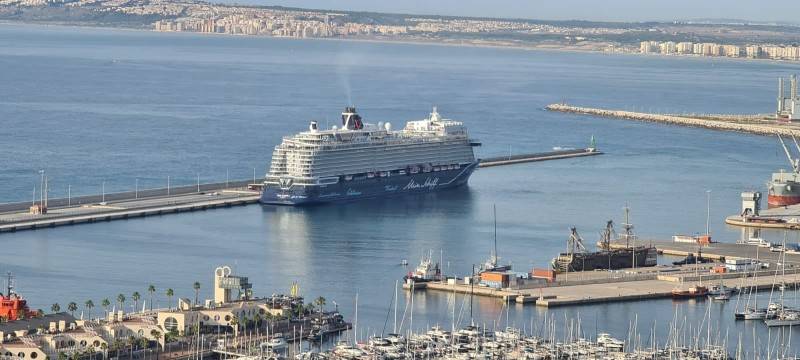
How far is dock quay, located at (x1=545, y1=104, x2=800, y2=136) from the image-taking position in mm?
78312

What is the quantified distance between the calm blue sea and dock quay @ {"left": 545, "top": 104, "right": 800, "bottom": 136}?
150 cm

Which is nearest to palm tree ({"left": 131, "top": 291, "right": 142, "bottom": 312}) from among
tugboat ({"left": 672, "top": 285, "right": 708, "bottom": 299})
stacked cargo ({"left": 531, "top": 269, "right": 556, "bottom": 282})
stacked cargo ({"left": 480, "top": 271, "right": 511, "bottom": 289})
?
stacked cargo ({"left": 480, "top": 271, "right": 511, "bottom": 289})

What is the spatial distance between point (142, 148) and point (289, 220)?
1706 cm

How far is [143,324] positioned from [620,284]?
420 inches

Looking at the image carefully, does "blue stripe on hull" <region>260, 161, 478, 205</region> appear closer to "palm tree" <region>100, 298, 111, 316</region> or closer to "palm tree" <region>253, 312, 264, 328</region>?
"palm tree" <region>100, 298, 111, 316</region>

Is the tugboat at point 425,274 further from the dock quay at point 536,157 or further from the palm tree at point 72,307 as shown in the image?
the dock quay at point 536,157

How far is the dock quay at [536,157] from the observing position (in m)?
61.3

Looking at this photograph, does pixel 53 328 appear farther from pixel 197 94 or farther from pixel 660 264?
pixel 197 94

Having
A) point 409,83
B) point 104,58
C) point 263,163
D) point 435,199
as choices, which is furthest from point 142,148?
point 104,58

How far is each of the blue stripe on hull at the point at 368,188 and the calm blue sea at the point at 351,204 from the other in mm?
536

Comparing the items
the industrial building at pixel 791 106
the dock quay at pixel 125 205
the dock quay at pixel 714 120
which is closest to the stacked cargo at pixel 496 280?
the dock quay at pixel 125 205

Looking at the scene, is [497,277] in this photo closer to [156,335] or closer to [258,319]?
[258,319]

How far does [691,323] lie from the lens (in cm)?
3275

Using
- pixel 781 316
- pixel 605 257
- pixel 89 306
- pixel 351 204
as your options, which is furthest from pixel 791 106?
pixel 89 306
